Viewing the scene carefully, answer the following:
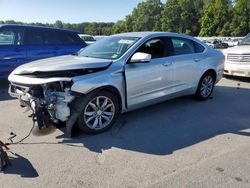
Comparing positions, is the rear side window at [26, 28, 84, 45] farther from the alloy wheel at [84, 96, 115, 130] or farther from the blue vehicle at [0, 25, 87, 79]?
the alloy wheel at [84, 96, 115, 130]

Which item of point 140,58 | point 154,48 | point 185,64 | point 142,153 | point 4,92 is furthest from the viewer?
point 4,92

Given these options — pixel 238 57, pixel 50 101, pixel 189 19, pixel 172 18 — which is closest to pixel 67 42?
pixel 50 101

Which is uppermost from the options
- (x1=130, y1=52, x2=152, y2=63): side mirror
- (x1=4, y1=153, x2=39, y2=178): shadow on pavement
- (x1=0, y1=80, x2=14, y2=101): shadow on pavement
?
(x1=130, y1=52, x2=152, y2=63): side mirror

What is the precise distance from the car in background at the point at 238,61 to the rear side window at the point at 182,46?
10.0ft

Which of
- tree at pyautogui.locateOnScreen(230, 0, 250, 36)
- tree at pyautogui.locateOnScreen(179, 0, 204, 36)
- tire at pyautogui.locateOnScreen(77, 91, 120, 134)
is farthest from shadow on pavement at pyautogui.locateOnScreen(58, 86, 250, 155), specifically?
tree at pyautogui.locateOnScreen(179, 0, 204, 36)

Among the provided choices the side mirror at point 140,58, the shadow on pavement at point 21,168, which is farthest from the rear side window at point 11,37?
the shadow on pavement at point 21,168

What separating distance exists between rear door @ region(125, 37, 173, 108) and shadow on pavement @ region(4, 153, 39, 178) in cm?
197

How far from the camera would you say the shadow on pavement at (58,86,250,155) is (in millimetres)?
4234

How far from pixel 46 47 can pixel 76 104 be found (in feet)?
14.5

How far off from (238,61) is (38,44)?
232 inches

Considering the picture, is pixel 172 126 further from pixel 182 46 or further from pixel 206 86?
pixel 206 86

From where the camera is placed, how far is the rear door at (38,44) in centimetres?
788

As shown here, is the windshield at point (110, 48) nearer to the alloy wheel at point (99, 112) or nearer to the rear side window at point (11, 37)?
the alloy wheel at point (99, 112)

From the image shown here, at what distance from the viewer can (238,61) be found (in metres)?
8.93
